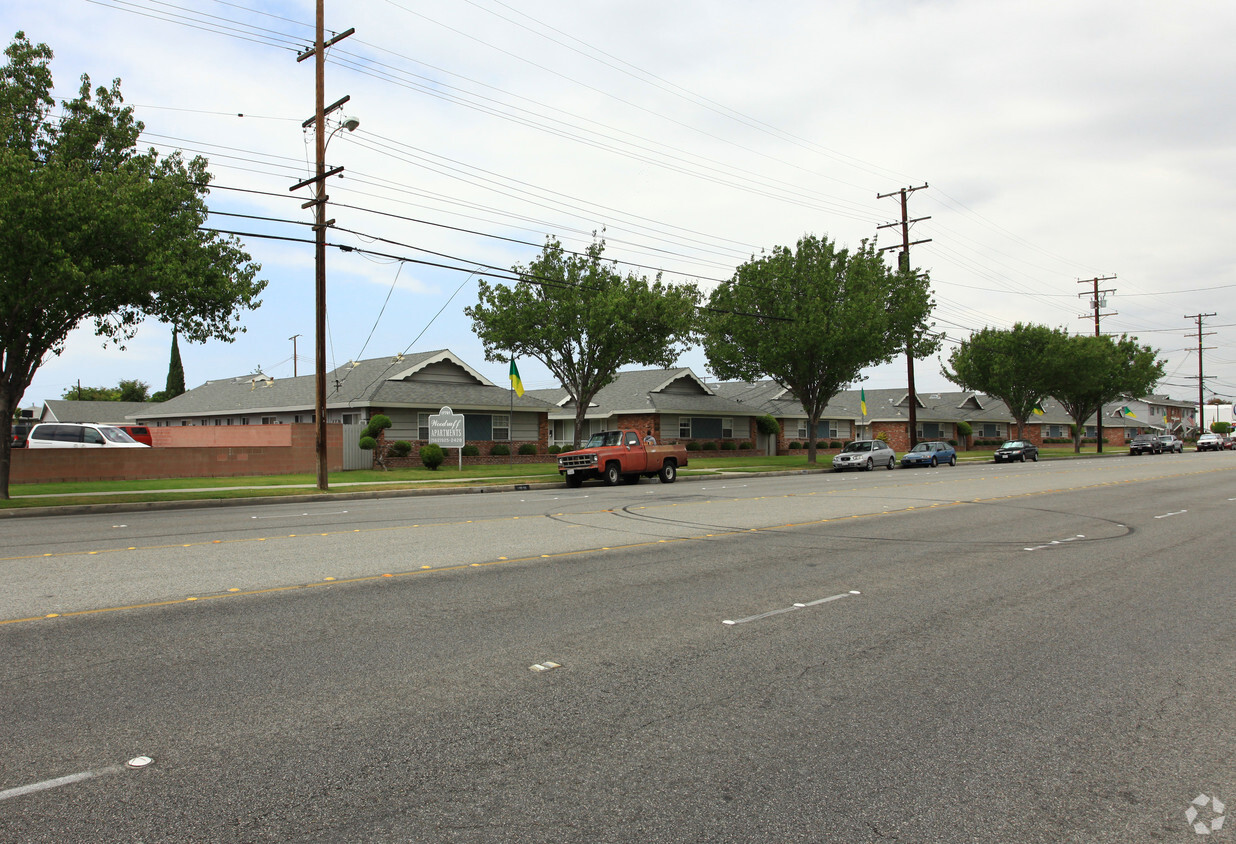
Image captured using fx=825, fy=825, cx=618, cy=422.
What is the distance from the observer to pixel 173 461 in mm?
28766

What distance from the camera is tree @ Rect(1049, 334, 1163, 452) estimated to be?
61656 millimetres

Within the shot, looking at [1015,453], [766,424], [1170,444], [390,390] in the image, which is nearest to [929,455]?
[1015,453]

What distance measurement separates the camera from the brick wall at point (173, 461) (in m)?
25.6

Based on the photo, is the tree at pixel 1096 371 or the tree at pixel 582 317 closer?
the tree at pixel 582 317

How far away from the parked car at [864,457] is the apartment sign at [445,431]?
18.8 meters

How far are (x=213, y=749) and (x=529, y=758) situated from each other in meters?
1.62

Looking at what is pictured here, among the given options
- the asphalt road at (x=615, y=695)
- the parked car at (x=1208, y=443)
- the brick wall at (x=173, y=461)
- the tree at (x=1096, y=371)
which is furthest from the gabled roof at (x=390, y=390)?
the parked car at (x=1208, y=443)

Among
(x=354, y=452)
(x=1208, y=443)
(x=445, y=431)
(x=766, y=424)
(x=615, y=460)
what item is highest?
(x=766, y=424)

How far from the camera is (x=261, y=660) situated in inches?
228

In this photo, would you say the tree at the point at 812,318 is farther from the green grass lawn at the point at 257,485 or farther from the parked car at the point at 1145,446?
the parked car at the point at 1145,446

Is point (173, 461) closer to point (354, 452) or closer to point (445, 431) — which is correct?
point (354, 452)

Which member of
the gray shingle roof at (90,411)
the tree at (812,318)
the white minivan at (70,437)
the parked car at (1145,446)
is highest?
the tree at (812,318)

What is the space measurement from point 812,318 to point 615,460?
17139 millimetres

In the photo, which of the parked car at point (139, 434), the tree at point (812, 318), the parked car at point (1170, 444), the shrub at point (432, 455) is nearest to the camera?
the shrub at point (432, 455)
